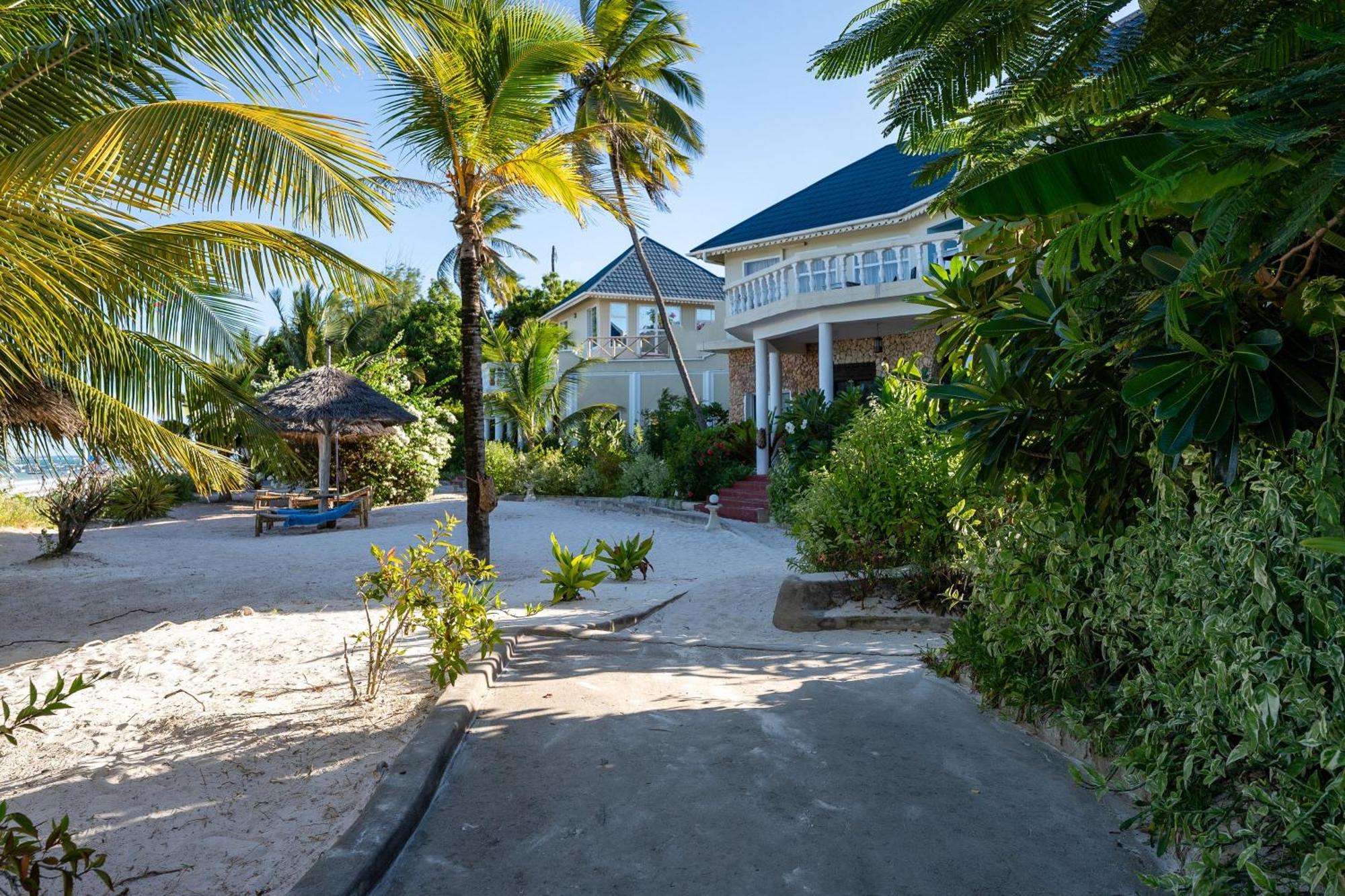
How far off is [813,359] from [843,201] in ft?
13.4

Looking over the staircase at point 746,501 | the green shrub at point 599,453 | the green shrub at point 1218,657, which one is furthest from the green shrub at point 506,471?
the green shrub at point 1218,657

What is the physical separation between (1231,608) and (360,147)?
5.35 meters

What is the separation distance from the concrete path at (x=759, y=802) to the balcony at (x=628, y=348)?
27189 millimetres

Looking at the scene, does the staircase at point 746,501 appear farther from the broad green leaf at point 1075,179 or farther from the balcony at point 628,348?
the broad green leaf at point 1075,179

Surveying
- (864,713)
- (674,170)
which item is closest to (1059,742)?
(864,713)

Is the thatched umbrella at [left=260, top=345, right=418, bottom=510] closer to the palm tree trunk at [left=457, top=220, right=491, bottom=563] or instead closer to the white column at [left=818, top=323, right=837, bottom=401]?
the white column at [left=818, top=323, right=837, bottom=401]

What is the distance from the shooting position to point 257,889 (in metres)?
3.26

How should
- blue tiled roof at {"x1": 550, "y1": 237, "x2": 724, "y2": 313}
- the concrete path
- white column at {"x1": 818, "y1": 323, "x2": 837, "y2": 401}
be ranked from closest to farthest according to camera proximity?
the concrete path, white column at {"x1": 818, "y1": 323, "x2": 837, "y2": 401}, blue tiled roof at {"x1": 550, "y1": 237, "x2": 724, "y2": 313}

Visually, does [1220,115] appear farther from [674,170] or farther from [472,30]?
[674,170]

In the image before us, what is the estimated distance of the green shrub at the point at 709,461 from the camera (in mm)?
20906

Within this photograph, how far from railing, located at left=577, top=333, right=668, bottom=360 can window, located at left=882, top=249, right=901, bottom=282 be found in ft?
49.8

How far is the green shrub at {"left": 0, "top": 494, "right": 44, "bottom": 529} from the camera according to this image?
70.9 ft

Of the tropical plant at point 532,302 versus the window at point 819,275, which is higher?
the tropical plant at point 532,302

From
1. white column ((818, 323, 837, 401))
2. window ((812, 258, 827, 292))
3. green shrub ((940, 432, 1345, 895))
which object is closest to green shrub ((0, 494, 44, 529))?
white column ((818, 323, 837, 401))
